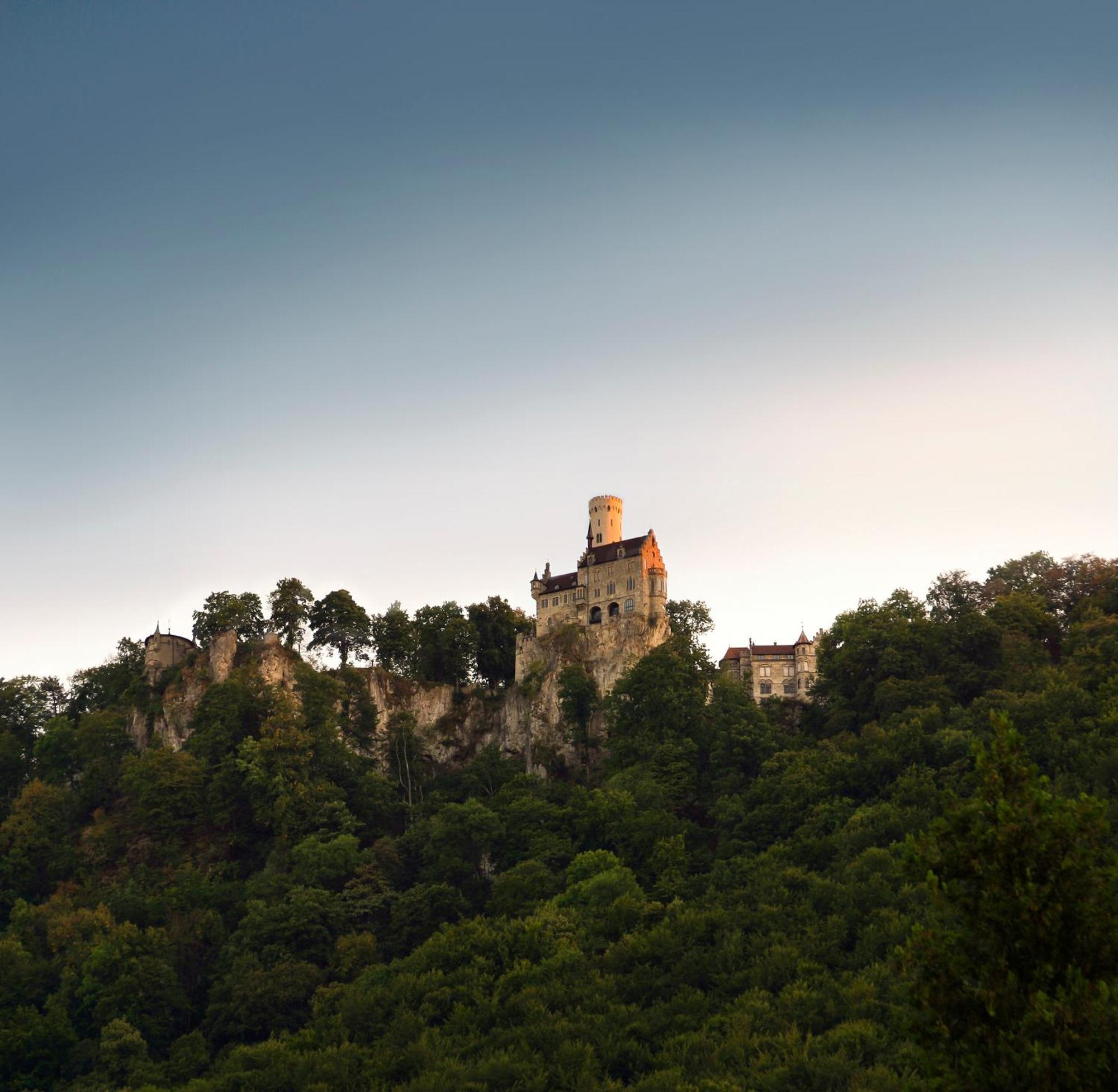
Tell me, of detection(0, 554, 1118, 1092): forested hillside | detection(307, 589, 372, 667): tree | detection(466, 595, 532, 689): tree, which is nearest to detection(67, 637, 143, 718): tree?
detection(0, 554, 1118, 1092): forested hillside

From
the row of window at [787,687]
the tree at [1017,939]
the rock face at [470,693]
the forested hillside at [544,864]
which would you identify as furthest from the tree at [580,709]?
the tree at [1017,939]

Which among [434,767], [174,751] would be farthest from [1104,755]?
[174,751]

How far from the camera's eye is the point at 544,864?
68.2 meters

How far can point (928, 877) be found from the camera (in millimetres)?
23078

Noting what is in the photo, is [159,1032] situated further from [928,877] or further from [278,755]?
[928,877]

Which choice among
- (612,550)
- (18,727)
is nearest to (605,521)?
(612,550)

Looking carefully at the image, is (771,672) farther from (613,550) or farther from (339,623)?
(339,623)

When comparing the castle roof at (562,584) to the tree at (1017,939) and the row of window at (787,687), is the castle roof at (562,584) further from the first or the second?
the tree at (1017,939)

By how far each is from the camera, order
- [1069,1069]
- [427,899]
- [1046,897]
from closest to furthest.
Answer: [1069,1069] → [1046,897] → [427,899]

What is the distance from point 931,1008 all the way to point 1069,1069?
266cm

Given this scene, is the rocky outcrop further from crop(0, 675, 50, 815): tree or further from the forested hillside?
crop(0, 675, 50, 815): tree

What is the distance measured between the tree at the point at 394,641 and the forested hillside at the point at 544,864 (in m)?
2.56

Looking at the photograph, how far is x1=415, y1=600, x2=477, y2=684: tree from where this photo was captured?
3686 inches

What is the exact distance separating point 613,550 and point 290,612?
2461 cm
